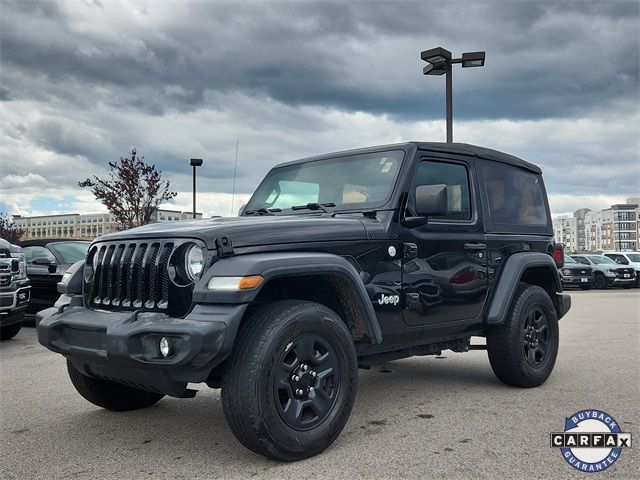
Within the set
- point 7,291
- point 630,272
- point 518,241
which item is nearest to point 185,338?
point 518,241

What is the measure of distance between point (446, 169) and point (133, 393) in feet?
9.69

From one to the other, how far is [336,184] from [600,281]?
2148cm

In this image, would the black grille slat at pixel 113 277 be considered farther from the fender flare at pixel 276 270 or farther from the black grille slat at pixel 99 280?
the fender flare at pixel 276 270

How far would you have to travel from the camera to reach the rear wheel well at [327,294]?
3658mm

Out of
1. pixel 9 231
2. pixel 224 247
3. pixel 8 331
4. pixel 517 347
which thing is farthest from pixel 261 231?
pixel 9 231

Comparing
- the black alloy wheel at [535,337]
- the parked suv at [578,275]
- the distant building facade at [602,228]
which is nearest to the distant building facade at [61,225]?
the parked suv at [578,275]

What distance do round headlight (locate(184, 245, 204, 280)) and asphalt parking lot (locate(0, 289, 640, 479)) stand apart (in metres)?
1.06

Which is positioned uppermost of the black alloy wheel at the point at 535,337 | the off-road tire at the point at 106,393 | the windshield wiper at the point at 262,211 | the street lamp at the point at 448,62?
the street lamp at the point at 448,62

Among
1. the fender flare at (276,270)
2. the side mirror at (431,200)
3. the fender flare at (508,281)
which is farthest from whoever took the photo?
the fender flare at (508,281)

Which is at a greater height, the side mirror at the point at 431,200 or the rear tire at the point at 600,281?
the side mirror at the point at 431,200

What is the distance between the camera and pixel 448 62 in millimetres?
11812

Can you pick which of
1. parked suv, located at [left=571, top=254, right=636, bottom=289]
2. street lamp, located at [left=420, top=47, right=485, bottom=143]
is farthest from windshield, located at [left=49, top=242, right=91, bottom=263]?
parked suv, located at [left=571, top=254, right=636, bottom=289]

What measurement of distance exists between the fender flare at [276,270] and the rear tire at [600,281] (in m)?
21.9

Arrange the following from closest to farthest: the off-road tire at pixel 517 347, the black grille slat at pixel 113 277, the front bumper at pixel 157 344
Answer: the front bumper at pixel 157 344, the black grille slat at pixel 113 277, the off-road tire at pixel 517 347
